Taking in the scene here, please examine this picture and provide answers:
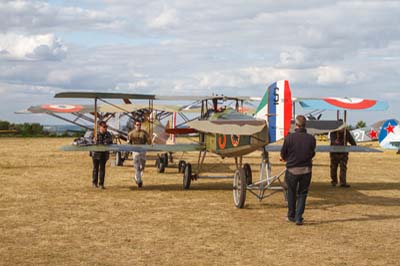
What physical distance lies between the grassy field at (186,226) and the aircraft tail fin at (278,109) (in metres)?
1.55

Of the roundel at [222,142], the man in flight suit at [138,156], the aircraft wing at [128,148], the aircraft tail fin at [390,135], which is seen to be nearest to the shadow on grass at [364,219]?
the roundel at [222,142]

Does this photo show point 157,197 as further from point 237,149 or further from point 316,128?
point 316,128

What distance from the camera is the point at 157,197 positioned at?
12.2 m

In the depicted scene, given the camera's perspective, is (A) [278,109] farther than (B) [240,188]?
No

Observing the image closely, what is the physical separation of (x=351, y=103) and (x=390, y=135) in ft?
63.2

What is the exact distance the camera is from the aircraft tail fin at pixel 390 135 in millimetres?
30300

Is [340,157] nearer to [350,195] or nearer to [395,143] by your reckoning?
[350,195]

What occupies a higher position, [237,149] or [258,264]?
[237,149]

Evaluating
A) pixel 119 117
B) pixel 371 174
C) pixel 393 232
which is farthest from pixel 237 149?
pixel 119 117

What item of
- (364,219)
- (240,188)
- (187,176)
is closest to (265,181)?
(240,188)

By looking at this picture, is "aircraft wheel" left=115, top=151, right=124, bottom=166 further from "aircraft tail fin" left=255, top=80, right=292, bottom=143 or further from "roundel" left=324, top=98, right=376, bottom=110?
"aircraft tail fin" left=255, top=80, right=292, bottom=143

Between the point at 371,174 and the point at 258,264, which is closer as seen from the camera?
the point at 258,264

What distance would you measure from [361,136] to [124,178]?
30603mm

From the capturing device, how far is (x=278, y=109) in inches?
408
